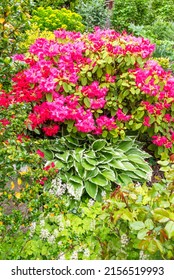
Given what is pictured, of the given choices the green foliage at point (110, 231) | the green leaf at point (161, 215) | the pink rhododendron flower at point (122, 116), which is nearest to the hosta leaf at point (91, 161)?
the pink rhododendron flower at point (122, 116)

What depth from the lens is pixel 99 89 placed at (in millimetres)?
4035

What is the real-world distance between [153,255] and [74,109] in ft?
6.41

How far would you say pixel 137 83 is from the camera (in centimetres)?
413

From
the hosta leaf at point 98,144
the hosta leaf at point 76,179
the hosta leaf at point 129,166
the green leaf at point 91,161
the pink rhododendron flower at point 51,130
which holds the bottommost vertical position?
the hosta leaf at point 76,179

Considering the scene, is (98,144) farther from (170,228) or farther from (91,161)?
(170,228)

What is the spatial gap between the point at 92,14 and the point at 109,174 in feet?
20.2

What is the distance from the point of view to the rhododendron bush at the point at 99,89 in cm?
392

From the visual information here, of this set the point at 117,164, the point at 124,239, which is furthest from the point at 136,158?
the point at 124,239

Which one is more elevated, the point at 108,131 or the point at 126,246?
the point at 126,246

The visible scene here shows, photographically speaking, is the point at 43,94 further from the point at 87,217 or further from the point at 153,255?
the point at 153,255

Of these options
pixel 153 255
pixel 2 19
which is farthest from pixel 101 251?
pixel 2 19

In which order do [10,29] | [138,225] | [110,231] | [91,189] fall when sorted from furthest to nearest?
[91,189] < [10,29] < [110,231] < [138,225]

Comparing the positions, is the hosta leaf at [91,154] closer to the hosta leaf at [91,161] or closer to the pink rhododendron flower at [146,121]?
the hosta leaf at [91,161]

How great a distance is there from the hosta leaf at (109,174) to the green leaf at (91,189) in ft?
0.44
